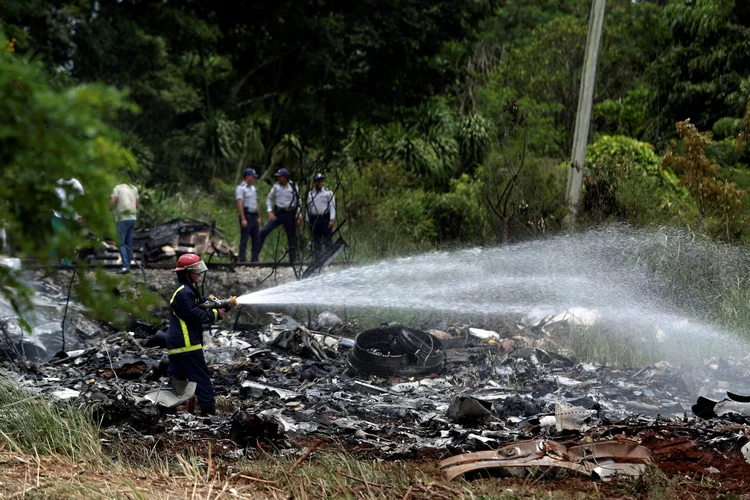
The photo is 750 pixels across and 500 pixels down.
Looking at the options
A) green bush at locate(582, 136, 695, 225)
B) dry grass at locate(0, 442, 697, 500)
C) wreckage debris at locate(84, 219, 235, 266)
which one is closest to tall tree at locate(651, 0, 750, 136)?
green bush at locate(582, 136, 695, 225)

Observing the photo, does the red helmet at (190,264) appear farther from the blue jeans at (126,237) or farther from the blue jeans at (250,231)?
the blue jeans at (250,231)

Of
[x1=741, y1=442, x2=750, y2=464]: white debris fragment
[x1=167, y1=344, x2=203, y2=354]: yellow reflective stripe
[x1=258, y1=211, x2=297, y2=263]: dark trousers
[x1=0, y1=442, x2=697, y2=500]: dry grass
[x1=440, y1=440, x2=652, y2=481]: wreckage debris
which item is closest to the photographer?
[x1=0, y1=442, x2=697, y2=500]: dry grass

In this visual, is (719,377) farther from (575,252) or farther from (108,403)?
(108,403)

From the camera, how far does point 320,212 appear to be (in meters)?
14.0

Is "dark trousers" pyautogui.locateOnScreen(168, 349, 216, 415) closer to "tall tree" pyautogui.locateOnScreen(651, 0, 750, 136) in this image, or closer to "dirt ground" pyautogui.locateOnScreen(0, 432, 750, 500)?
"dirt ground" pyautogui.locateOnScreen(0, 432, 750, 500)

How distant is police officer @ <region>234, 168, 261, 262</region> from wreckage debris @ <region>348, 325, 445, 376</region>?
5568mm

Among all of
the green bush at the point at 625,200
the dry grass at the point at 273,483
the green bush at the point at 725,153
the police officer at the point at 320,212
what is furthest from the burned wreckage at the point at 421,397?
the green bush at the point at 725,153

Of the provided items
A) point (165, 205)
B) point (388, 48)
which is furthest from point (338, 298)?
point (388, 48)

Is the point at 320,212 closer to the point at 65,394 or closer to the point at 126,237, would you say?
the point at 126,237

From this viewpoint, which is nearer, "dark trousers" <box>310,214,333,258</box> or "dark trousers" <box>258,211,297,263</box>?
"dark trousers" <box>310,214,333,258</box>

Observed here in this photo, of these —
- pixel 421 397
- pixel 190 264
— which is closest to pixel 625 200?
pixel 421 397

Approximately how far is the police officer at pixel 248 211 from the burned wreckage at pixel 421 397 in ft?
8.87

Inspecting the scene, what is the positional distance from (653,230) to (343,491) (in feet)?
28.1

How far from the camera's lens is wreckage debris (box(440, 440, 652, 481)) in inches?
213
